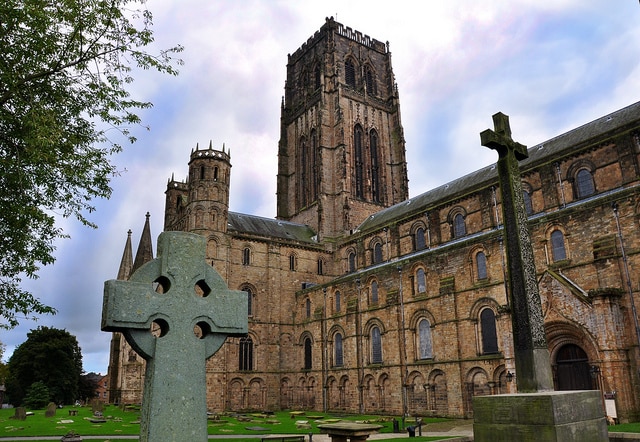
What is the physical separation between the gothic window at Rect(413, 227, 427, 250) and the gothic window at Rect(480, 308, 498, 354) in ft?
35.6

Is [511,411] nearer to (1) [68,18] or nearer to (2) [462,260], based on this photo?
(1) [68,18]

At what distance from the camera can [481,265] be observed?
28922mm

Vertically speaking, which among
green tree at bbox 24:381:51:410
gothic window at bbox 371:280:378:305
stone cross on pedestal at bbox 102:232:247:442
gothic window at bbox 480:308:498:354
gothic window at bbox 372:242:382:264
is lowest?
green tree at bbox 24:381:51:410

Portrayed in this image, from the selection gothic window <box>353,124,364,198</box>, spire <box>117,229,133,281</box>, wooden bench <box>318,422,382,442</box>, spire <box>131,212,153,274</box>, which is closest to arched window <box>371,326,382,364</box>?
gothic window <box>353,124,364,198</box>

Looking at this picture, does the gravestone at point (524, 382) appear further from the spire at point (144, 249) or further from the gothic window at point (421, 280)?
the spire at point (144, 249)

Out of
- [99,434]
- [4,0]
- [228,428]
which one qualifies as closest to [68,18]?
[4,0]

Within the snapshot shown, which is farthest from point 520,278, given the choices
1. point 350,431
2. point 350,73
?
point 350,73

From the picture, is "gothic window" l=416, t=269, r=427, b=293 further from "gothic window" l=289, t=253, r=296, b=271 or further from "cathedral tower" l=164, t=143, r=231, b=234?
"cathedral tower" l=164, t=143, r=231, b=234

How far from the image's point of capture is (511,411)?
21.8ft

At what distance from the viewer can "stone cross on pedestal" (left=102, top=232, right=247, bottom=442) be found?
4.55 m

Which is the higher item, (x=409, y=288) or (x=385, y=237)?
(x=385, y=237)

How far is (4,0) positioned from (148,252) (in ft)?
162

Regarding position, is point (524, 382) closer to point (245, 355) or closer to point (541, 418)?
point (541, 418)

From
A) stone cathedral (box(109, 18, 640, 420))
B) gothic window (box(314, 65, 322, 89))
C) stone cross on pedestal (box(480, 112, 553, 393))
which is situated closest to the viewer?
stone cross on pedestal (box(480, 112, 553, 393))
